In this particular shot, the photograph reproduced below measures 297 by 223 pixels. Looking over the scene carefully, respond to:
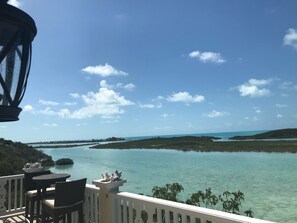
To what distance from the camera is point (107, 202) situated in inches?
140

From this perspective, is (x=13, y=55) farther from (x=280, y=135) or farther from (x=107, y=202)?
(x=280, y=135)

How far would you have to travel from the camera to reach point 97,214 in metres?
3.84

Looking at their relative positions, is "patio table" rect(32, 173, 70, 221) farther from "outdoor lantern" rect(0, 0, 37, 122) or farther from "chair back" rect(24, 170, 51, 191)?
"outdoor lantern" rect(0, 0, 37, 122)

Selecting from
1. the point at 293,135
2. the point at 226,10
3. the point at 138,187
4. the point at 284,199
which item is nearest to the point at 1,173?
the point at 138,187

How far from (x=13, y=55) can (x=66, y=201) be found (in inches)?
86.3

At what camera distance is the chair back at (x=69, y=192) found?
3.54 meters

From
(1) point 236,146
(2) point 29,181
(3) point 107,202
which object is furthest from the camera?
(1) point 236,146

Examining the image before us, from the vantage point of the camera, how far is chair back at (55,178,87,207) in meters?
3.54

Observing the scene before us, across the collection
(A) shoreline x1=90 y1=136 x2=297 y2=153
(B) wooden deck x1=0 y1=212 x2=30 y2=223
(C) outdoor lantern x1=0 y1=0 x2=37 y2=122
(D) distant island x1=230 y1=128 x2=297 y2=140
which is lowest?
(B) wooden deck x1=0 y1=212 x2=30 y2=223

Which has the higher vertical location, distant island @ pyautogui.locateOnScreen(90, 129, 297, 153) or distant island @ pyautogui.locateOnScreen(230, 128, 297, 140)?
distant island @ pyautogui.locateOnScreen(230, 128, 297, 140)

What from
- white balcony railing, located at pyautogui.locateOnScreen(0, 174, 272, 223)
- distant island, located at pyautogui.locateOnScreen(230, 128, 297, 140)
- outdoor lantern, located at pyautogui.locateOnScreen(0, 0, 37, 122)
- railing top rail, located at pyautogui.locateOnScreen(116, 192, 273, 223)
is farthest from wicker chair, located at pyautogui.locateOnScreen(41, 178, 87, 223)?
distant island, located at pyautogui.locateOnScreen(230, 128, 297, 140)

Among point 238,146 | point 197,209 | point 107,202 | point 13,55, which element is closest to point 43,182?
point 107,202

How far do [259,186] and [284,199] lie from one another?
9.71ft

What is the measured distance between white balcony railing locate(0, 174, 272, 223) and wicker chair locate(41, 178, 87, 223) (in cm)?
18
